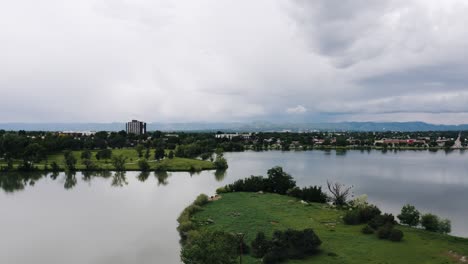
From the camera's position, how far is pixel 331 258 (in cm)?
2028

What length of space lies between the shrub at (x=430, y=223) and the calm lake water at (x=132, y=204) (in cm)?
247

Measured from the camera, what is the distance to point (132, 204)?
3903 centimetres

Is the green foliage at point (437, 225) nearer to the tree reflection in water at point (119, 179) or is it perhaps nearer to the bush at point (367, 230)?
the bush at point (367, 230)

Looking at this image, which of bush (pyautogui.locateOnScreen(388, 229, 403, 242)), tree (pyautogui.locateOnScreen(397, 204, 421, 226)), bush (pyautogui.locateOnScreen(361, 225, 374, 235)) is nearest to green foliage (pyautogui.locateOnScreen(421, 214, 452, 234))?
tree (pyautogui.locateOnScreen(397, 204, 421, 226))

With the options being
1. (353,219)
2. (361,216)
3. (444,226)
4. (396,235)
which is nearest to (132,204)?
(353,219)

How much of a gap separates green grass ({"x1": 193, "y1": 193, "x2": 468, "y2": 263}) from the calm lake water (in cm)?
462

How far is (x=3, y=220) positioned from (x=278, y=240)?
26.0m

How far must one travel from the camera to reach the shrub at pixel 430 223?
2659cm

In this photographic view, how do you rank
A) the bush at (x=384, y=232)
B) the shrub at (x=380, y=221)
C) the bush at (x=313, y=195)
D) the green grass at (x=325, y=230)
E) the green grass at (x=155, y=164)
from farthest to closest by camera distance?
1. the green grass at (x=155, y=164)
2. the bush at (x=313, y=195)
3. the shrub at (x=380, y=221)
4. the bush at (x=384, y=232)
5. the green grass at (x=325, y=230)

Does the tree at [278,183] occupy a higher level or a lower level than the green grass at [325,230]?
higher

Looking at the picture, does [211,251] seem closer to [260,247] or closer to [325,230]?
[260,247]

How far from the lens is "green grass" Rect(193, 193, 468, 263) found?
2050 cm

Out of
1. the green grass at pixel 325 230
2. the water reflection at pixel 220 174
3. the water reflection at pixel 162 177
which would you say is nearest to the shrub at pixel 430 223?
the green grass at pixel 325 230

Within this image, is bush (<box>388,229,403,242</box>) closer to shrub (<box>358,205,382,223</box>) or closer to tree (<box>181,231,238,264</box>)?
shrub (<box>358,205,382,223</box>)
